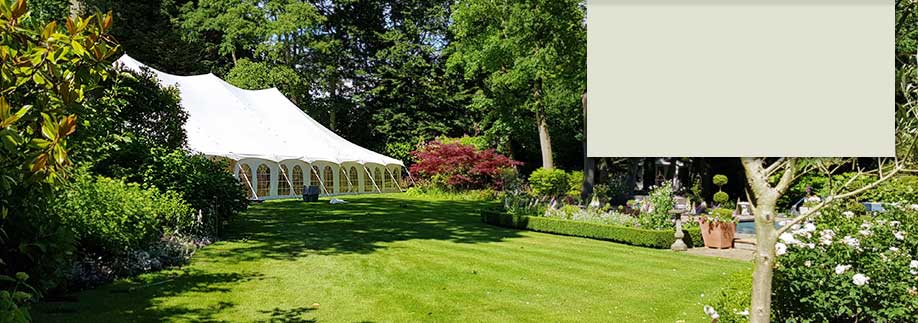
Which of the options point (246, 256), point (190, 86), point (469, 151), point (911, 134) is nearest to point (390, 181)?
point (469, 151)

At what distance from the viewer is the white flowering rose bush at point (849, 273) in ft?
12.9

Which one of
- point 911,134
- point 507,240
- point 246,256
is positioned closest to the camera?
point 911,134

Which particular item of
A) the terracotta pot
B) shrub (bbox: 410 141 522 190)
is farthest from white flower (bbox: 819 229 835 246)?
shrub (bbox: 410 141 522 190)

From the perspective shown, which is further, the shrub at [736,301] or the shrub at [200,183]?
the shrub at [200,183]

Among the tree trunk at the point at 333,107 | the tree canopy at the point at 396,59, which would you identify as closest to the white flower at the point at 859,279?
the tree canopy at the point at 396,59

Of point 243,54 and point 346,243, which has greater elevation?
point 243,54

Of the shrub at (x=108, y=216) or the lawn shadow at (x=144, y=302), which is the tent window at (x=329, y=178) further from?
the lawn shadow at (x=144, y=302)

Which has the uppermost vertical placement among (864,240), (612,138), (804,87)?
(804,87)

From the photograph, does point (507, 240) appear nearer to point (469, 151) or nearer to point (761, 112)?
point (761, 112)

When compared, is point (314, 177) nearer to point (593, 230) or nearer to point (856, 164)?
point (593, 230)

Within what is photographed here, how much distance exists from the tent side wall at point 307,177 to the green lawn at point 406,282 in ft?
32.0

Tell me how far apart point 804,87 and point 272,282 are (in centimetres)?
665

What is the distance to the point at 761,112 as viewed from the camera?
3.87 ft

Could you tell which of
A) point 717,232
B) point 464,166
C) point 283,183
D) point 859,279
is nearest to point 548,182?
point 464,166
